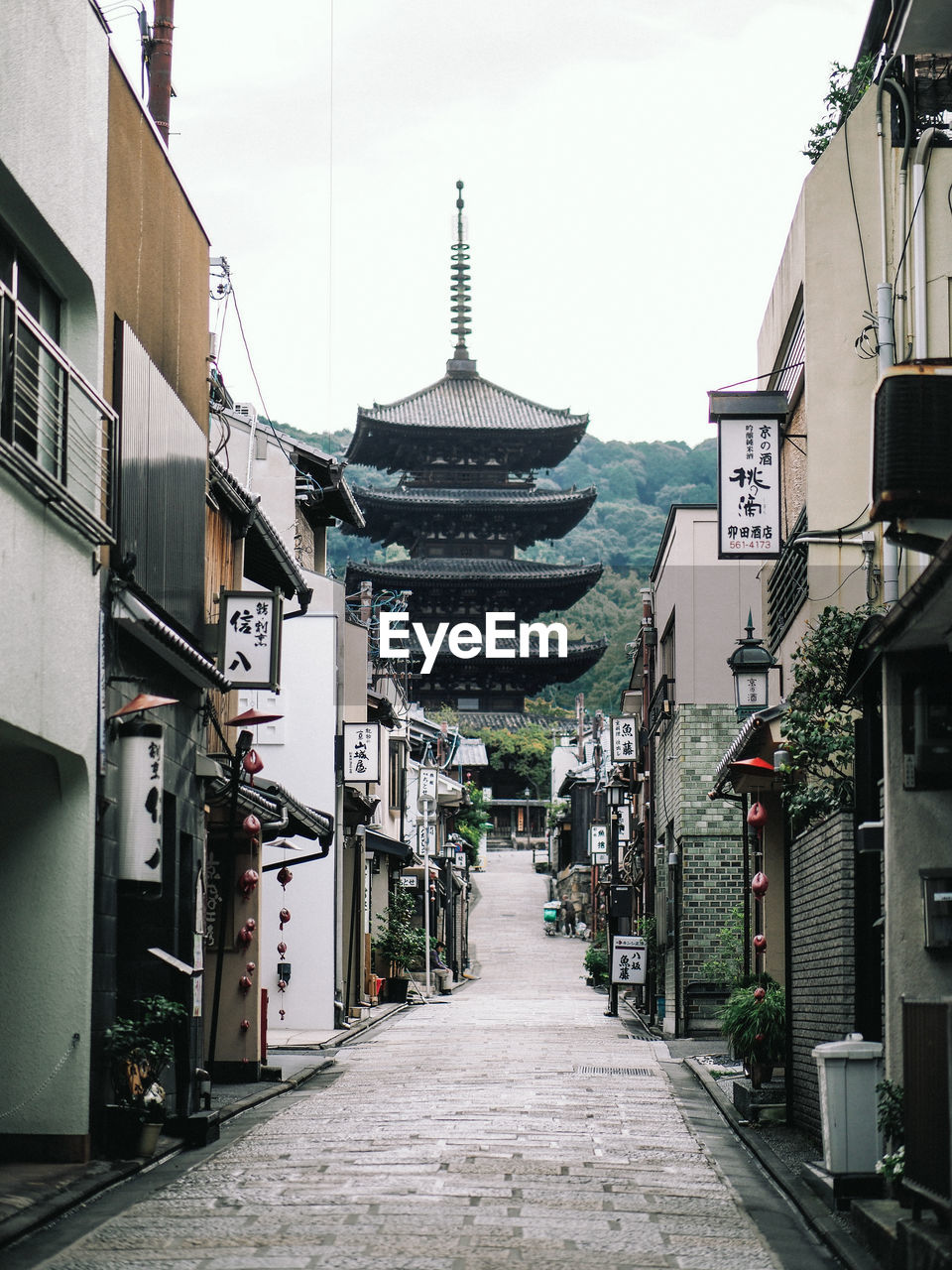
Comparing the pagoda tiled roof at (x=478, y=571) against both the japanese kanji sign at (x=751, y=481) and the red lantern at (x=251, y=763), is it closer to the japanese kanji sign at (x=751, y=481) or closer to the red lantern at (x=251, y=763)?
the red lantern at (x=251, y=763)

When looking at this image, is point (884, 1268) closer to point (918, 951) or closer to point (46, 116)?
point (918, 951)

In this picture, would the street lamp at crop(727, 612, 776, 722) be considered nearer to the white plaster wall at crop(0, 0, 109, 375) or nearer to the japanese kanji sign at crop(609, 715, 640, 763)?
the white plaster wall at crop(0, 0, 109, 375)

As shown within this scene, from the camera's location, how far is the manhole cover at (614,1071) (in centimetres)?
2003

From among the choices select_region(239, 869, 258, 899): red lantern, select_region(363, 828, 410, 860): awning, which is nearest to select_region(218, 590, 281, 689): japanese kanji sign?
select_region(239, 869, 258, 899): red lantern

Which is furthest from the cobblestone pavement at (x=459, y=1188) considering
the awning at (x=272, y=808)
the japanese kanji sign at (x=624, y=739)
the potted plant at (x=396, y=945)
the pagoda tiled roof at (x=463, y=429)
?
the pagoda tiled roof at (x=463, y=429)

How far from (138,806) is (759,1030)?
6.44 metres

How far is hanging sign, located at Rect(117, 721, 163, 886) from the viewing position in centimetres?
1280

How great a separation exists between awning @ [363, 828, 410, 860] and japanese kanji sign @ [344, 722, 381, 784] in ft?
9.93

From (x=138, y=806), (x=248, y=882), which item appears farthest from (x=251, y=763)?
(x=138, y=806)

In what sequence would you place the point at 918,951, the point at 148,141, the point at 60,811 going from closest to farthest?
the point at 918,951 → the point at 60,811 → the point at 148,141

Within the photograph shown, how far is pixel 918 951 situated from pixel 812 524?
6.46 meters

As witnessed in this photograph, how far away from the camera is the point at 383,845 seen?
36781 millimetres

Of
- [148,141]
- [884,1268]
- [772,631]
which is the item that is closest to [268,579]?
[772,631]

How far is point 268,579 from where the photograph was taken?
23562mm
